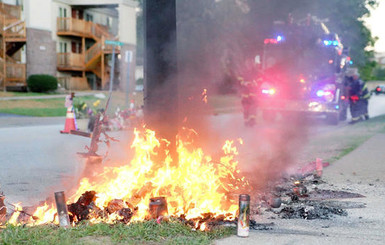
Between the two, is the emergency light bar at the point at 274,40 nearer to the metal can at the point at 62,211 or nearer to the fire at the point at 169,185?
the fire at the point at 169,185

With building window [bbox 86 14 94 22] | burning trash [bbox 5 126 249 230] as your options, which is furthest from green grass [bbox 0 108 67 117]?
building window [bbox 86 14 94 22]

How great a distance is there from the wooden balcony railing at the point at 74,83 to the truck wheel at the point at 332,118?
19.1 metres

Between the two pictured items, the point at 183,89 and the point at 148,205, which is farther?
the point at 183,89

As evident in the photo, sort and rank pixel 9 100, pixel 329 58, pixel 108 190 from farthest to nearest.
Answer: pixel 9 100 < pixel 329 58 < pixel 108 190

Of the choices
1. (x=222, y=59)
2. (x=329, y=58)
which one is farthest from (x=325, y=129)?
(x=222, y=59)

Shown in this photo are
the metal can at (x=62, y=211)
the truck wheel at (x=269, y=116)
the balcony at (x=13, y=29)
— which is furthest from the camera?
the balcony at (x=13, y=29)

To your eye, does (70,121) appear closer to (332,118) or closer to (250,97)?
(250,97)

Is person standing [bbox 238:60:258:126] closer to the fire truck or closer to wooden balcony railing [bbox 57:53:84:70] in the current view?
the fire truck

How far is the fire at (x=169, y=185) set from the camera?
195 inches

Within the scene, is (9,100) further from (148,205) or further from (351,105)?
(148,205)

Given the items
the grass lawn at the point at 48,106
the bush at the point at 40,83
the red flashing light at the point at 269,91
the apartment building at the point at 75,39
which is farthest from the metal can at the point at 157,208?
the bush at the point at 40,83

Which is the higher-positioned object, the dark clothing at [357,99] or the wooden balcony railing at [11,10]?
the wooden balcony railing at [11,10]

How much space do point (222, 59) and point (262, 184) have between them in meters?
7.93

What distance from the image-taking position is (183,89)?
23.8 feet
